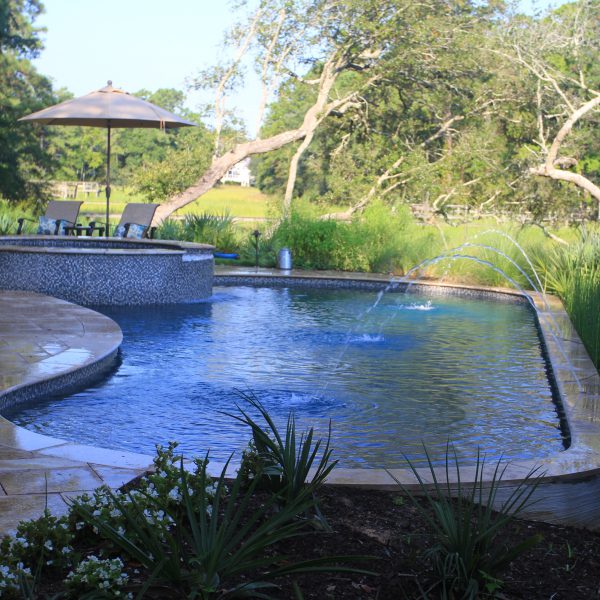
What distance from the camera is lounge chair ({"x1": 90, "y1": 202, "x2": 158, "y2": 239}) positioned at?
46.1 ft

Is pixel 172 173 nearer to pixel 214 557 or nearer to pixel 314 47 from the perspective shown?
pixel 314 47

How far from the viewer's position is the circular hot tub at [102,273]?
33.9ft

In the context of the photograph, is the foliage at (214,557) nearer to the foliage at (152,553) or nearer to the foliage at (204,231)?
the foliage at (152,553)

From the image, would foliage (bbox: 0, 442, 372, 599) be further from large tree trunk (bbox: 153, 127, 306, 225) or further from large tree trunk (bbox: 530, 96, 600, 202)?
large tree trunk (bbox: 153, 127, 306, 225)

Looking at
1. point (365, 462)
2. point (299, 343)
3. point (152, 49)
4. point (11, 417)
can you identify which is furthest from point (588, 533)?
point (152, 49)

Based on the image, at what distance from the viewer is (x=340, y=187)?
23.2m

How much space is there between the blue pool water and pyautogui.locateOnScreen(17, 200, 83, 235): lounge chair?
4.43 metres

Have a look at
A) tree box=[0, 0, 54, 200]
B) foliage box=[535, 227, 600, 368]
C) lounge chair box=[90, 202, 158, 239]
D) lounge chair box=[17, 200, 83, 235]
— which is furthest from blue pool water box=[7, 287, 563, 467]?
tree box=[0, 0, 54, 200]

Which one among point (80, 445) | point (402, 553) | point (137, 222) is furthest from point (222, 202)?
point (402, 553)

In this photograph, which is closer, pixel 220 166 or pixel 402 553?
pixel 402 553

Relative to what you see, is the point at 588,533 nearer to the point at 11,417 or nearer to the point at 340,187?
the point at 11,417

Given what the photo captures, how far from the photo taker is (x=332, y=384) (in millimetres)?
6484

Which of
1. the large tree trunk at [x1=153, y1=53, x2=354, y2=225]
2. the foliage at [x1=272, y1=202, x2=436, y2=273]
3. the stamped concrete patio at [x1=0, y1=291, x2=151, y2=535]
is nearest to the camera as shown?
the stamped concrete patio at [x1=0, y1=291, x2=151, y2=535]

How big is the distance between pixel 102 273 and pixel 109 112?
11.7ft
